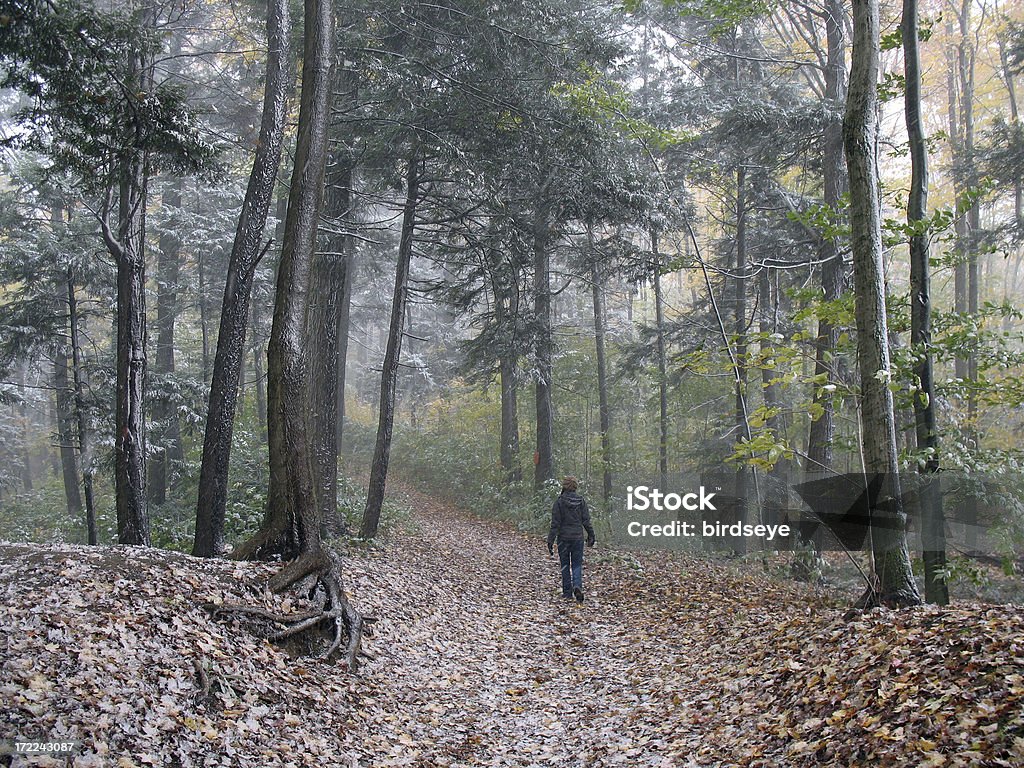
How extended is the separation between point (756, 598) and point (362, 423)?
29.5m

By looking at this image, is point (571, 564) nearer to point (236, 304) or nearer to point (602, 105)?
point (236, 304)

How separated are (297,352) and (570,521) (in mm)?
5457

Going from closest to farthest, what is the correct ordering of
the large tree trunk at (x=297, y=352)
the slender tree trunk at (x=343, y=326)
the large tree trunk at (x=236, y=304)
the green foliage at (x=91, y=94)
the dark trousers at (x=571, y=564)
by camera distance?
the green foliage at (x=91, y=94)
the large tree trunk at (x=297, y=352)
the large tree trunk at (x=236, y=304)
the dark trousers at (x=571, y=564)
the slender tree trunk at (x=343, y=326)

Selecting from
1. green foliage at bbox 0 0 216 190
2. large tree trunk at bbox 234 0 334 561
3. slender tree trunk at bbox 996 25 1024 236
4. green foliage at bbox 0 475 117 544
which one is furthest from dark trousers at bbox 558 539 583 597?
slender tree trunk at bbox 996 25 1024 236

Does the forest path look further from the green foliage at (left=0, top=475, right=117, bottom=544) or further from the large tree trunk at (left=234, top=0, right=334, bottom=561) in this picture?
the green foliage at (left=0, top=475, right=117, bottom=544)

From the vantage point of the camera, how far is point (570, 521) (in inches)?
426

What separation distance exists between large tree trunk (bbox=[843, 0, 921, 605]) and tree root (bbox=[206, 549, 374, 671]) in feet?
17.5

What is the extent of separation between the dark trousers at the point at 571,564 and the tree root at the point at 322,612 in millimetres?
4218

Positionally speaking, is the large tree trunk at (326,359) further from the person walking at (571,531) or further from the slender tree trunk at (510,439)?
the slender tree trunk at (510,439)

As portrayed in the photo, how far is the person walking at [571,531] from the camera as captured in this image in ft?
35.4

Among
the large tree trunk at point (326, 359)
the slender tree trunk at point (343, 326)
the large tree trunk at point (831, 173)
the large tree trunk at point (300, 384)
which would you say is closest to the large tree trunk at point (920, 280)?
the large tree trunk at point (831, 173)

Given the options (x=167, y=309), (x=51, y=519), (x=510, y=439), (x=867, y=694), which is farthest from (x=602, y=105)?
(x=51, y=519)

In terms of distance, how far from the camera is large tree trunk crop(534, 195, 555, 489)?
1564 centimetres

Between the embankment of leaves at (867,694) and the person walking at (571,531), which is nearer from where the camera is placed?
the embankment of leaves at (867,694)
